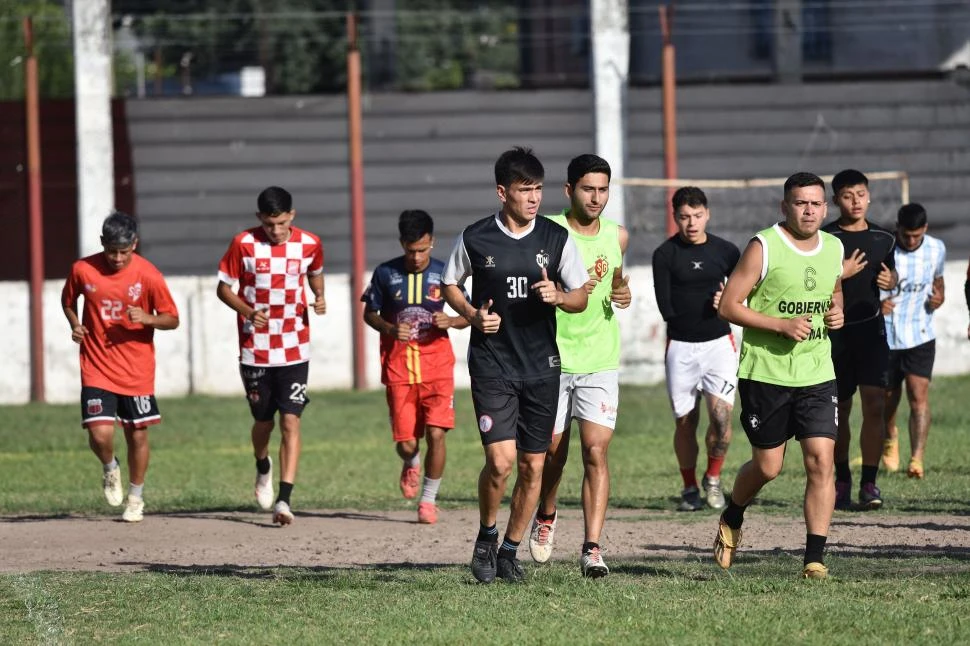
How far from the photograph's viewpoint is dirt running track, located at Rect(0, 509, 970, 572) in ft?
29.3

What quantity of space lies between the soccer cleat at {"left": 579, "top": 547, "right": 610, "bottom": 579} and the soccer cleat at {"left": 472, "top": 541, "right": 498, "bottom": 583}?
45cm

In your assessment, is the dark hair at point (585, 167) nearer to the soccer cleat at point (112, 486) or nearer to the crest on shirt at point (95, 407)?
the crest on shirt at point (95, 407)

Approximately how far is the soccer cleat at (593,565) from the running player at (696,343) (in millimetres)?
3266

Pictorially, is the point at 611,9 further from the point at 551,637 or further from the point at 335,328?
the point at 551,637

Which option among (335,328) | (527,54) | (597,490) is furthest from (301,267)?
(527,54)

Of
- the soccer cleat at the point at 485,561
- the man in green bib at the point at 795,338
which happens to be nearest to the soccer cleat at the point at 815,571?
the man in green bib at the point at 795,338

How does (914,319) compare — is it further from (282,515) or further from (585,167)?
(282,515)

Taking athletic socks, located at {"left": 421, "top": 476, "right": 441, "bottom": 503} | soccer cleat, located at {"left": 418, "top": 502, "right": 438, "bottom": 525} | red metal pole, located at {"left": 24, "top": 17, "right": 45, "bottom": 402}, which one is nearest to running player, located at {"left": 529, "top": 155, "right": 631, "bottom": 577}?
soccer cleat, located at {"left": 418, "top": 502, "right": 438, "bottom": 525}

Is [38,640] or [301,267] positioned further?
[301,267]

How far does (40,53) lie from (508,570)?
28.6 meters

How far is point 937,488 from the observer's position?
11430 mm

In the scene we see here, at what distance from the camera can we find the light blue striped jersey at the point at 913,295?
12.1 m

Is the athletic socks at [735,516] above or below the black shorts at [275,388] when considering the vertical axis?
below

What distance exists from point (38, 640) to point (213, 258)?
51.2ft
